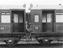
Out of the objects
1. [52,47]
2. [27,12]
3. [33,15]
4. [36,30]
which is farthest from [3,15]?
[52,47]

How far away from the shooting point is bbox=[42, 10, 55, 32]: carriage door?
→ 18.0 ft

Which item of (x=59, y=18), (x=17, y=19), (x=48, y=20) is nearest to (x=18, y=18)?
(x=17, y=19)

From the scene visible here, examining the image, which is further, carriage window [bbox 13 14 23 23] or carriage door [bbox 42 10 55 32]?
carriage window [bbox 13 14 23 23]

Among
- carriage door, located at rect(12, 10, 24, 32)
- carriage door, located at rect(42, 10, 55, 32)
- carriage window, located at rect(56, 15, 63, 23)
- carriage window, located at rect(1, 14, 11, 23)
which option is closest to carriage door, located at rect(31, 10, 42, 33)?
carriage door, located at rect(42, 10, 55, 32)

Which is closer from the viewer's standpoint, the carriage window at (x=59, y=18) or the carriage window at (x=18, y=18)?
the carriage window at (x=59, y=18)

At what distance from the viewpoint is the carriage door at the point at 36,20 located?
550 centimetres

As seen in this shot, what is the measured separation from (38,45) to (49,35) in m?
1.12

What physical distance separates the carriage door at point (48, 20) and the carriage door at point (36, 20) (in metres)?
0.28

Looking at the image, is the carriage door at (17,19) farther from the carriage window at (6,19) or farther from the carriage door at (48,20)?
the carriage door at (48,20)

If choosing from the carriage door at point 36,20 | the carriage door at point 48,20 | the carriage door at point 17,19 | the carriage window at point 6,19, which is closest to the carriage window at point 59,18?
the carriage door at point 48,20

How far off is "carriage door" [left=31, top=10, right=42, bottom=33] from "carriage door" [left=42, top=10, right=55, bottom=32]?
0.28 metres

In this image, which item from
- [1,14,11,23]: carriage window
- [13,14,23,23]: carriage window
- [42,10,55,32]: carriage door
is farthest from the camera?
[13,14,23,23]: carriage window

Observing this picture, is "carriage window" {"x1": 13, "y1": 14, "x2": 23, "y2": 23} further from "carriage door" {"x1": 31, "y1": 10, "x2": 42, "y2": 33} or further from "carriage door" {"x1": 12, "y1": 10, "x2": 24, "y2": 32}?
"carriage door" {"x1": 31, "y1": 10, "x2": 42, "y2": 33}

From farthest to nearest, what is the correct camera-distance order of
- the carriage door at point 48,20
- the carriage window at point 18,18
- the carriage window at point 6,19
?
the carriage window at point 18,18
the carriage door at point 48,20
the carriage window at point 6,19
